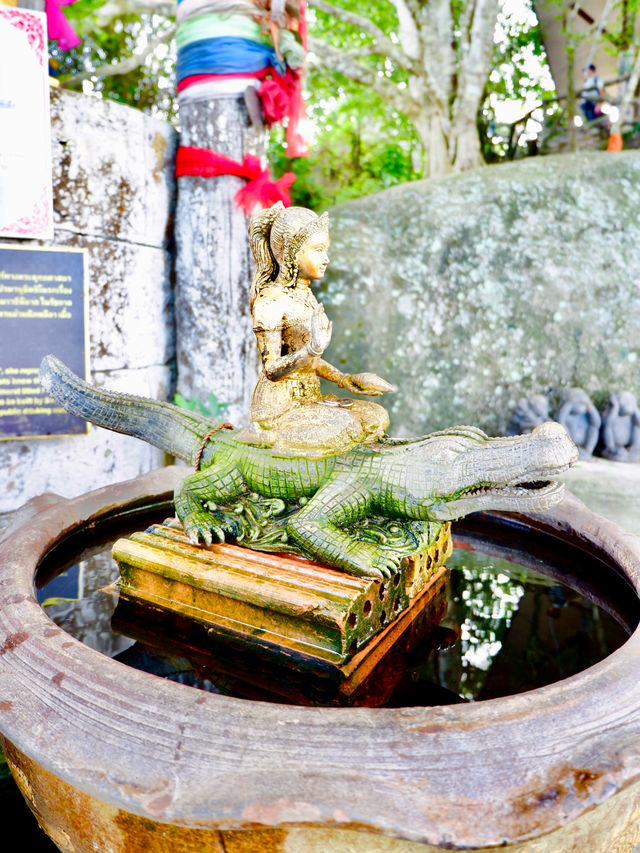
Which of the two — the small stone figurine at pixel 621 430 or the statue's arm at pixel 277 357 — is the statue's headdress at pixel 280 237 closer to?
the statue's arm at pixel 277 357

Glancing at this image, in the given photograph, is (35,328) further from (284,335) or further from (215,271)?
(284,335)

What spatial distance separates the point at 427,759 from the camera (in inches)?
31.2

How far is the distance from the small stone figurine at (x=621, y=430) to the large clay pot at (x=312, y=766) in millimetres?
2482

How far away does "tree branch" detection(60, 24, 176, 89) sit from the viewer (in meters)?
3.90

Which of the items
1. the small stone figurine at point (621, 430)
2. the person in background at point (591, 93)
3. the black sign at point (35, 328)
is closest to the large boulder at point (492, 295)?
the small stone figurine at point (621, 430)

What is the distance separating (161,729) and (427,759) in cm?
38

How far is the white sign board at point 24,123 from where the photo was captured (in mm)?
2369

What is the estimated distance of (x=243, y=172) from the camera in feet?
9.25

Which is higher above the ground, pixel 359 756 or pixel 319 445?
pixel 319 445

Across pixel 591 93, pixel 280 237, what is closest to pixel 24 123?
pixel 280 237

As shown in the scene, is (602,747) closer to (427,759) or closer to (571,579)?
(427,759)

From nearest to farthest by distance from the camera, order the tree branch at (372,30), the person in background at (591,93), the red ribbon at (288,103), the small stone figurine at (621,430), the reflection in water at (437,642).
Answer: the reflection in water at (437,642) < the red ribbon at (288,103) < the small stone figurine at (621,430) < the tree branch at (372,30) < the person in background at (591,93)

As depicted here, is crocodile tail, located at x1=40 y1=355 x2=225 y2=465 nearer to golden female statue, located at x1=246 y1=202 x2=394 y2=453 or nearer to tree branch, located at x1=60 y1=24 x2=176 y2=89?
golden female statue, located at x1=246 y1=202 x2=394 y2=453

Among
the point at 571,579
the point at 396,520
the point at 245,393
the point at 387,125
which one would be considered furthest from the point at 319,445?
the point at 387,125
